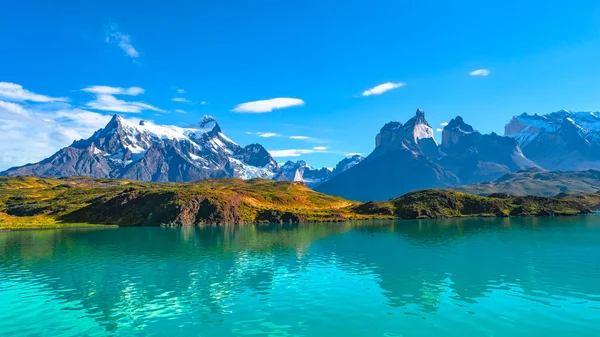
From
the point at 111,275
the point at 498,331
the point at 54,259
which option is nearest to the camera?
the point at 498,331

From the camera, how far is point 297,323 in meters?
39.2

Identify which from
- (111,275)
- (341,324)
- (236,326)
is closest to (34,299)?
(111,275)

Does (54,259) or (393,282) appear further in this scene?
(54,259)

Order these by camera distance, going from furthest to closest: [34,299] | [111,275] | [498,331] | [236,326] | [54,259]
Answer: [54,259]
[111,275]
[34,299]
[236,326]
[498,331]

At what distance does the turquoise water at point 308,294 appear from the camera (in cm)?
3812

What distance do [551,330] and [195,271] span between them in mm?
55067

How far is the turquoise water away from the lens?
3812 centimetres

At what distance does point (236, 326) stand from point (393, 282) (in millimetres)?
28306

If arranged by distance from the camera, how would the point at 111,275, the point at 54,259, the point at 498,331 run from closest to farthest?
the point at 498,331 < the point at 111,275 < the point at 54,259

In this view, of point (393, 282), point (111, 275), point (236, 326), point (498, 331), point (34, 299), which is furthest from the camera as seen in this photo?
point (111, 275)

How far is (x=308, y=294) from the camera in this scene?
51500 mm

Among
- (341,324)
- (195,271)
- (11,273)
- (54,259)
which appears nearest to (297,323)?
(341,324)

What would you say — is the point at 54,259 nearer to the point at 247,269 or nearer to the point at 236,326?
the point at 247,269

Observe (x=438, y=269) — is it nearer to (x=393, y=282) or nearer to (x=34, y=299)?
(x=393, y=282)
